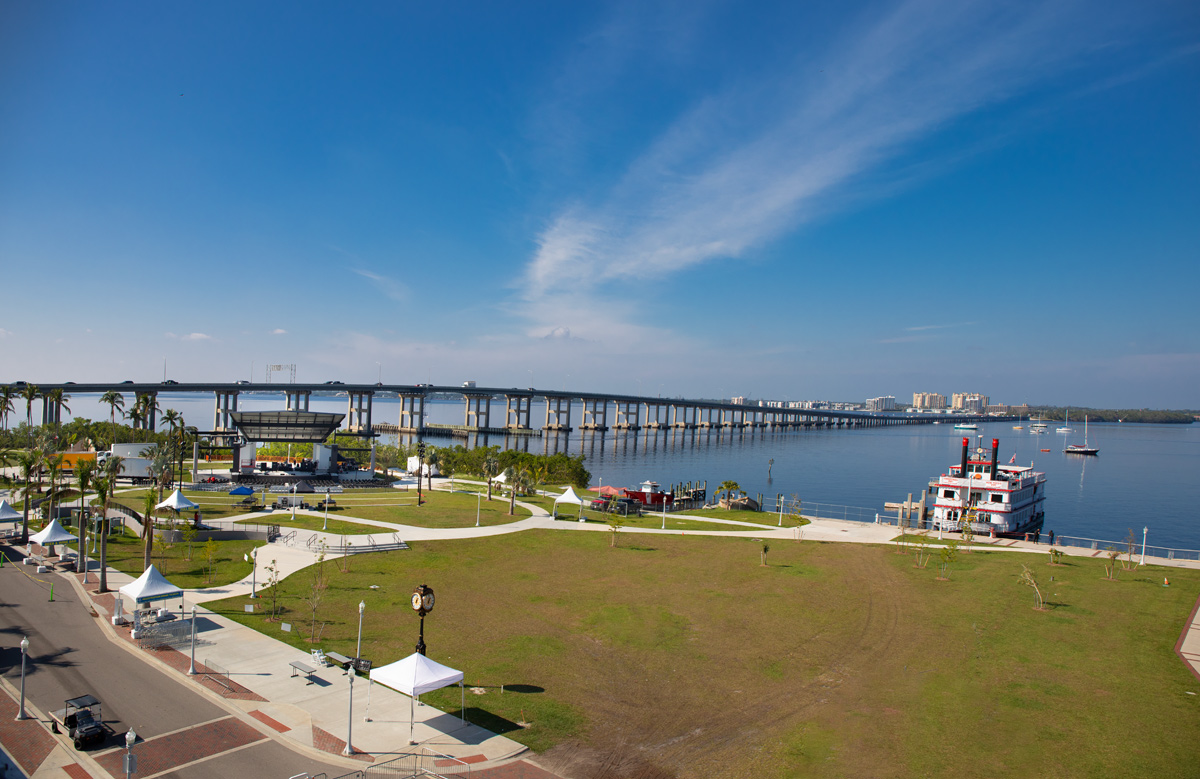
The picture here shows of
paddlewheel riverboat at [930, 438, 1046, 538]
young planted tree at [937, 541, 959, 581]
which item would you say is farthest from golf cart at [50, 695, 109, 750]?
paddlewheel riverboat at [930, 438, 1046, 538]

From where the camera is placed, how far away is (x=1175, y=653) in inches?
1125

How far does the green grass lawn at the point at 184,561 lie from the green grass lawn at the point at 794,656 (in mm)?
5443

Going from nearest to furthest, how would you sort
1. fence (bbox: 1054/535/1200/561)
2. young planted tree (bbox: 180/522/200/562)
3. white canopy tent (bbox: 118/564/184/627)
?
white canopy tent (bbox: 118/564/184/627) < young planted tree (bbox: 180/522/200/562) < fence (bbox: 1054/535/1200/561)

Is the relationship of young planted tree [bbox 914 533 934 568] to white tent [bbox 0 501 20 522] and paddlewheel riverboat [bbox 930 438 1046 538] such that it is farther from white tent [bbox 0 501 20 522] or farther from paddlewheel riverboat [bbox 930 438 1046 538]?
white tent [bbox 0 501 20 522]

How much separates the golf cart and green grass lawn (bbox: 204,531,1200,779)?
8207mm

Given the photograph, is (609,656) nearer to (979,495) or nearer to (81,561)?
(81,561)

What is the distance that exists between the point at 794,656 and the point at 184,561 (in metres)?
39.3

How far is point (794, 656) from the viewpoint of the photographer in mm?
28469

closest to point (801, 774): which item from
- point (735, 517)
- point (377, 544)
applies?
point (377, 544)

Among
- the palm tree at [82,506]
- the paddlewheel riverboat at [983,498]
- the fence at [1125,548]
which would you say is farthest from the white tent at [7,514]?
the fence at [1125,548]

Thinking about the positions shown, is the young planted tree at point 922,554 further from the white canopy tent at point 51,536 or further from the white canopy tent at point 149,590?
the white canopy tent at point 51,536

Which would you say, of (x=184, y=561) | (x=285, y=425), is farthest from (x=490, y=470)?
(x=184, y=561)

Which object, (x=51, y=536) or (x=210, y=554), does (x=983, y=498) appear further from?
(x=51, y=536)

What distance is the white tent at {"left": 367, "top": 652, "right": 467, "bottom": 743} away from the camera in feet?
68.5
